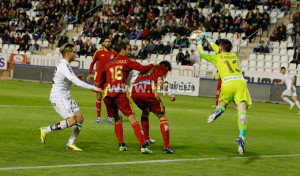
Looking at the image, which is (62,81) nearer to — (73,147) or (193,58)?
(73,147)

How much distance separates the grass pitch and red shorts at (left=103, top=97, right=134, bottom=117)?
76cm

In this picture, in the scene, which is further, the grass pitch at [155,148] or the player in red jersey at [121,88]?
the player in red jersey at [121,88]

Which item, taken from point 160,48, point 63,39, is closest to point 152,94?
point 160,48

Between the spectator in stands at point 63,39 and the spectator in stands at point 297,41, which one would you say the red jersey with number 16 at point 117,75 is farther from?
the spectator in stands at point 63,39

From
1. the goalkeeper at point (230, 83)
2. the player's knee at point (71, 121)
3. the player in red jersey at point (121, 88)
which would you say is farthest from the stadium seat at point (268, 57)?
the player's knee at point (71, 121)

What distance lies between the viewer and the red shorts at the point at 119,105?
1118 centimetres

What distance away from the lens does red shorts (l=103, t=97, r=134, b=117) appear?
1118cm

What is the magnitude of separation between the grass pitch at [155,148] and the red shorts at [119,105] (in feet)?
2.50

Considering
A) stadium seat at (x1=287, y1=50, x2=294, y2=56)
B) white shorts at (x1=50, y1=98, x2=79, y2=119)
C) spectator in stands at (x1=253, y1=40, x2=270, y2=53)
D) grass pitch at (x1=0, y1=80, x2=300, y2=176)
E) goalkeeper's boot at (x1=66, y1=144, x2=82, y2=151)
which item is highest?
spectator in stands at (x1=253, y1=40, x2=270, y2=53)

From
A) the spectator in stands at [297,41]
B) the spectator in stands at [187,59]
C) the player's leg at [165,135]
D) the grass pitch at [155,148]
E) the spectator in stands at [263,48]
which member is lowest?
the grass pitch at [155,148]

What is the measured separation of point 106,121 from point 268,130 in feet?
15.5

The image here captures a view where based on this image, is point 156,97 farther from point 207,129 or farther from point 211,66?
point 211,66

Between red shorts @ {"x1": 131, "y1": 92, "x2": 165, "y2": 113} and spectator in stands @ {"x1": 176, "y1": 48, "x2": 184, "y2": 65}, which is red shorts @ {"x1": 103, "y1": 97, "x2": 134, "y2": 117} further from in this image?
spectator in stands @ {"x1": 176, "y1": 48, "x2": 184, "y2": 65}

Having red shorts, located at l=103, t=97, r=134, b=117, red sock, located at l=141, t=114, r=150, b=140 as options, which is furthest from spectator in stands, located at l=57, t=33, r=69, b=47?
red shorts, located at l=103, t=97, r=134, b=117
